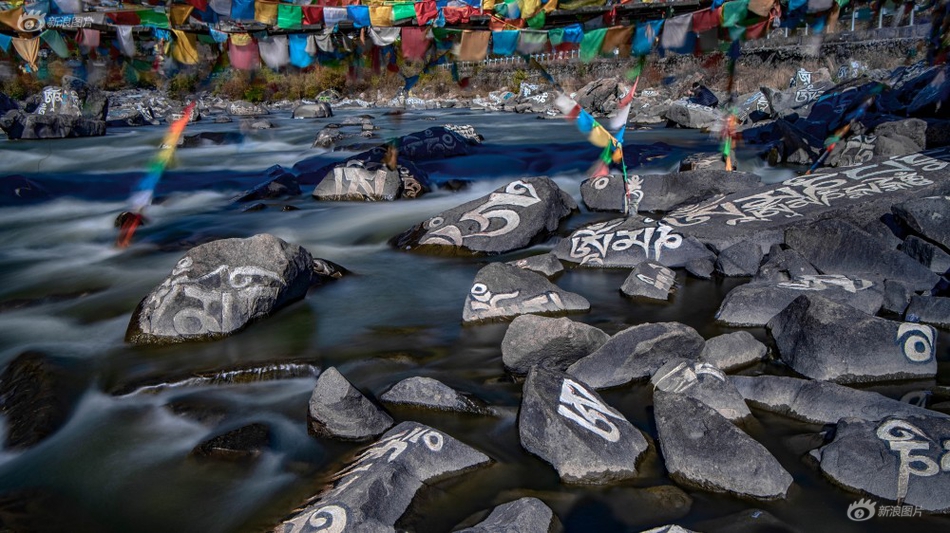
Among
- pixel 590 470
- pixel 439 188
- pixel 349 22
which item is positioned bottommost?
pixel 439 188

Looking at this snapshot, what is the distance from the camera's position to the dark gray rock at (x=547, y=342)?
185 inches

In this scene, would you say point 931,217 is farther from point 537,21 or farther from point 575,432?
point 537,21

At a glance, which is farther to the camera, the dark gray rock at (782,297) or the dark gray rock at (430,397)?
the dark gray rock at (782,297)

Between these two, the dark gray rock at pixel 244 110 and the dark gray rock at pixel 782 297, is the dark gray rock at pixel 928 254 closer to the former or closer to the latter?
the dark gray rock at pixel 782 297

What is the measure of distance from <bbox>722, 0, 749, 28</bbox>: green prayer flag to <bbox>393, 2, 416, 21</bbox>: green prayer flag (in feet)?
16.3

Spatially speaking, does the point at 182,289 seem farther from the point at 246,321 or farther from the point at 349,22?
the point at 349,22

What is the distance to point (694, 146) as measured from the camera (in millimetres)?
17484

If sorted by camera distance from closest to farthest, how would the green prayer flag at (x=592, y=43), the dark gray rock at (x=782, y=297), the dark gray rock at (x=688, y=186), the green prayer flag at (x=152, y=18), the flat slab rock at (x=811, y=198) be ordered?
the dark gray rock at (x=782, y=297)
the flat slab rock at (x=811, y=198)
the dark gray rock at (x=688, y=186)
the green prayer flag at (x=152, y=18)
the green prayer flag at (x=592, y=43)

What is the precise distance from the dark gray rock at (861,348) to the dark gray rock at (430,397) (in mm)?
2285

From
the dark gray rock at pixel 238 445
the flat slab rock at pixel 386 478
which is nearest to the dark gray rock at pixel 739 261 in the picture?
the flat slab rock at pixel 386 478

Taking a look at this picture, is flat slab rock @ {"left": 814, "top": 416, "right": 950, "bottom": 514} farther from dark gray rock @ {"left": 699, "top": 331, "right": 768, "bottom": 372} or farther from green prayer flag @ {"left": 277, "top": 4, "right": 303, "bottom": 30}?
green prayer flag @ {"left": 277, "top": 4, "right": 303, "bottom": 30}

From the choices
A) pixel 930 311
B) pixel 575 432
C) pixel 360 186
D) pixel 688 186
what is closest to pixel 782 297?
pixel 930 311

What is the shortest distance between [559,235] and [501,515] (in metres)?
6.34

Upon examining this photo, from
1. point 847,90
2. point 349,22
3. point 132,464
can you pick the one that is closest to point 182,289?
point 132,464
